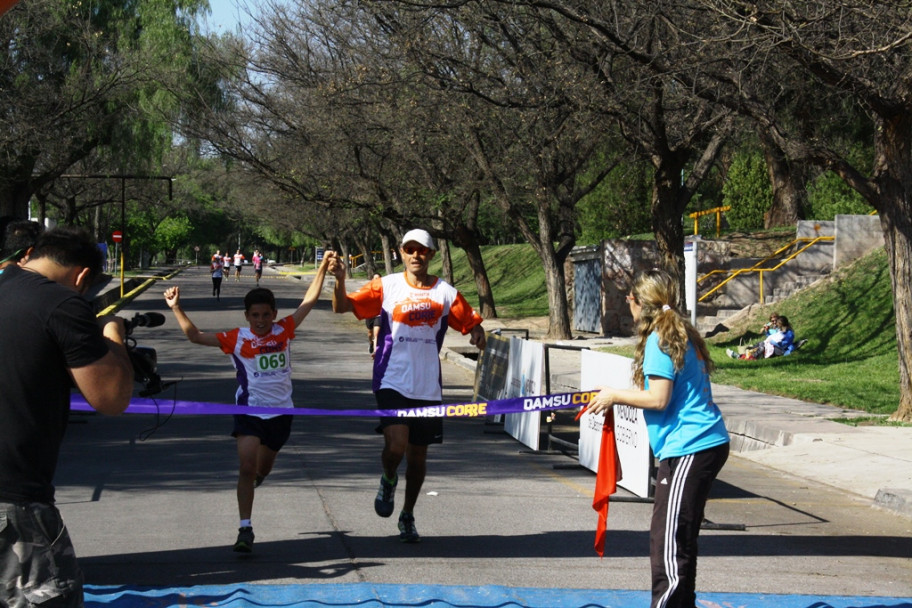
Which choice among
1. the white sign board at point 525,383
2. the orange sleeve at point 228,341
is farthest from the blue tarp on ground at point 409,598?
the white sign board at point 525,383

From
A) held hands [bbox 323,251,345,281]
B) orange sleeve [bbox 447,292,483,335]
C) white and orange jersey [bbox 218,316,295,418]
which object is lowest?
white and orange jersey [bbox 218,316,295,418]

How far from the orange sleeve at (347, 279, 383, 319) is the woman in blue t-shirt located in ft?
7.37

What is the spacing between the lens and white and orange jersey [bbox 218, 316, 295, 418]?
21.9 feet

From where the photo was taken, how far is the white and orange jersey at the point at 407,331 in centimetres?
686

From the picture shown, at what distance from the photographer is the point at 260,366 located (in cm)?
672

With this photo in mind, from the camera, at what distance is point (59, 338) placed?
11.9 feet

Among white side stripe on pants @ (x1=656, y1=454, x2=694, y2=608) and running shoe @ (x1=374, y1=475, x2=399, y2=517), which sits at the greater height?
white side stripe on pants @ (x1=656, y1=454, x2=694, y2=608)

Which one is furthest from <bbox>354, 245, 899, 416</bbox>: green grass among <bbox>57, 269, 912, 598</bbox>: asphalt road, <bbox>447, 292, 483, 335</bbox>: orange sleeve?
<bbox>447, 292, 483, 335</bbox>: orange sleeve

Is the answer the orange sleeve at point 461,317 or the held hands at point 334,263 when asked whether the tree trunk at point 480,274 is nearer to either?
the orange sleeve at point 461,317

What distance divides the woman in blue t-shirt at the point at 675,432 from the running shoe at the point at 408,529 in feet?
7.68

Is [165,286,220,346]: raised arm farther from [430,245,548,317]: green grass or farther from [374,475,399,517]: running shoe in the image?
[430,245,548,317]: green grass

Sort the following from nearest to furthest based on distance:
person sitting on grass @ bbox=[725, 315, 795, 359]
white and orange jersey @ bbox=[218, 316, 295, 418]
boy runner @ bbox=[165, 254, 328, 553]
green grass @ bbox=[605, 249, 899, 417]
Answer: boy runner @ bbox=[165, 254, 328, 553], white and orange jersey @ bbox=[218, 316, 295, 418], green grass @ bbox=[605, 249, 899, 417], person sitting on grass @ bbox=[725, 315, 795, 359]

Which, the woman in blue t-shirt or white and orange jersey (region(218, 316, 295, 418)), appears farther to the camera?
white and orange jersey (region(218, 316, 295, 418))

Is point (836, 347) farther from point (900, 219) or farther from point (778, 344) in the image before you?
point (900, 219)
